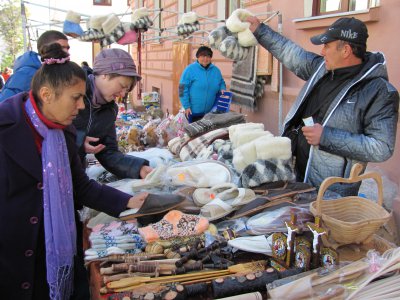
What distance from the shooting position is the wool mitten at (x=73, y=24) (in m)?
4.18

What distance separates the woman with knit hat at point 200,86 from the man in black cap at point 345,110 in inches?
136

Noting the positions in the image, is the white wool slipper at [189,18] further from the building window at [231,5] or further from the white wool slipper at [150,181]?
the white wool slipper at [150,181]

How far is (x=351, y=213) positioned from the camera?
1.83m

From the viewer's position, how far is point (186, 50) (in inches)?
346

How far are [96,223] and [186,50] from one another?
23.7 feet

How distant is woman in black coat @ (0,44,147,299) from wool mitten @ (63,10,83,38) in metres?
2.77

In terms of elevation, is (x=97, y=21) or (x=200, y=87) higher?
(x=97, y=21)

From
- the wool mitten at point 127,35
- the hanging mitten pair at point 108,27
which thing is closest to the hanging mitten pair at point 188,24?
the hanging mitten pair at point 108,27

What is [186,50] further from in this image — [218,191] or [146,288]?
[146,288]

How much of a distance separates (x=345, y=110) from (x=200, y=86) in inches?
152

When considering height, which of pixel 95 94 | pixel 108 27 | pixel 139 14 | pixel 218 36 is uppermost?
pixel 139 14

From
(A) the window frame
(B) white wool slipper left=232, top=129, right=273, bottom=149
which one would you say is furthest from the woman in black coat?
(A) the window frame

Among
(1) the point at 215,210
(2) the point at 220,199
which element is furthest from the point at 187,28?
(1) the point at 215,210

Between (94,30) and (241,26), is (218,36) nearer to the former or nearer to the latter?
(241,26)
